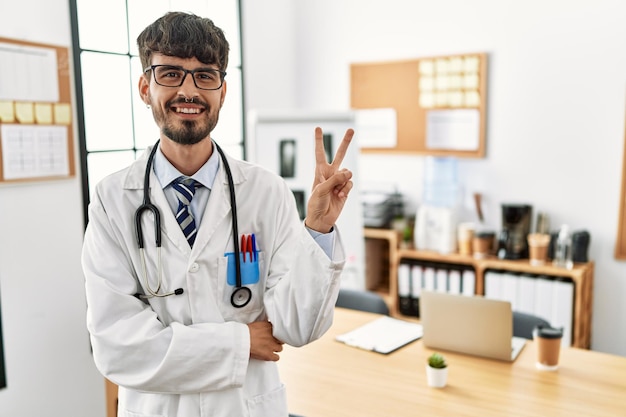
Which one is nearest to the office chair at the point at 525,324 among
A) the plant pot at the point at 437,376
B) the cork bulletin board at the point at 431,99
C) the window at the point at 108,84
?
the plant pot at the point at 437,376

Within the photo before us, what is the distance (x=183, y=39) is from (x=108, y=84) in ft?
6.42

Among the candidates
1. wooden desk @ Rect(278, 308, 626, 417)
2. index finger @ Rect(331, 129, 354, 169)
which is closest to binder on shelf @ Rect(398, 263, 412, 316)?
wooden desk @ Rect(278, 308, 626, 417)

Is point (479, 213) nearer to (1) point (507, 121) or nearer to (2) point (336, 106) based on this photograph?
(1) point (507, 121)

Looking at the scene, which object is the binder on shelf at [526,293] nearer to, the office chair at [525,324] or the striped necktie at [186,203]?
the office chair at [525,324]

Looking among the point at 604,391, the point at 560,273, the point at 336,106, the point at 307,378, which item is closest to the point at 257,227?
the point at 307,378

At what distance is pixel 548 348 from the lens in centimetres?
204

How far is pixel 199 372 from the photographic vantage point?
4.38ft

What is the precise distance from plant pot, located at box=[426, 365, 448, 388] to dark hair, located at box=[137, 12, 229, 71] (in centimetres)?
120

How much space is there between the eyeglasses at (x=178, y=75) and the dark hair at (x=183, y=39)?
0.03m

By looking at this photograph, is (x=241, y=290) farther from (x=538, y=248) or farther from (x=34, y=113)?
(x=538, y=248)

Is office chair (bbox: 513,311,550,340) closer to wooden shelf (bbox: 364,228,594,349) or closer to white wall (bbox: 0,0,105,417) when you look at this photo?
wooden shelf (bbox: 364,228,594,349)

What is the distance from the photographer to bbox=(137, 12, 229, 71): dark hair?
54.2 inches

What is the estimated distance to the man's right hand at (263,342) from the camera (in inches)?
54.9

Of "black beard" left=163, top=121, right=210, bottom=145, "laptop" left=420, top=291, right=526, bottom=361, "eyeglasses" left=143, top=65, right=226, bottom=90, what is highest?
"eyeglasses" left=143, top=65, right=226, bottom=90
